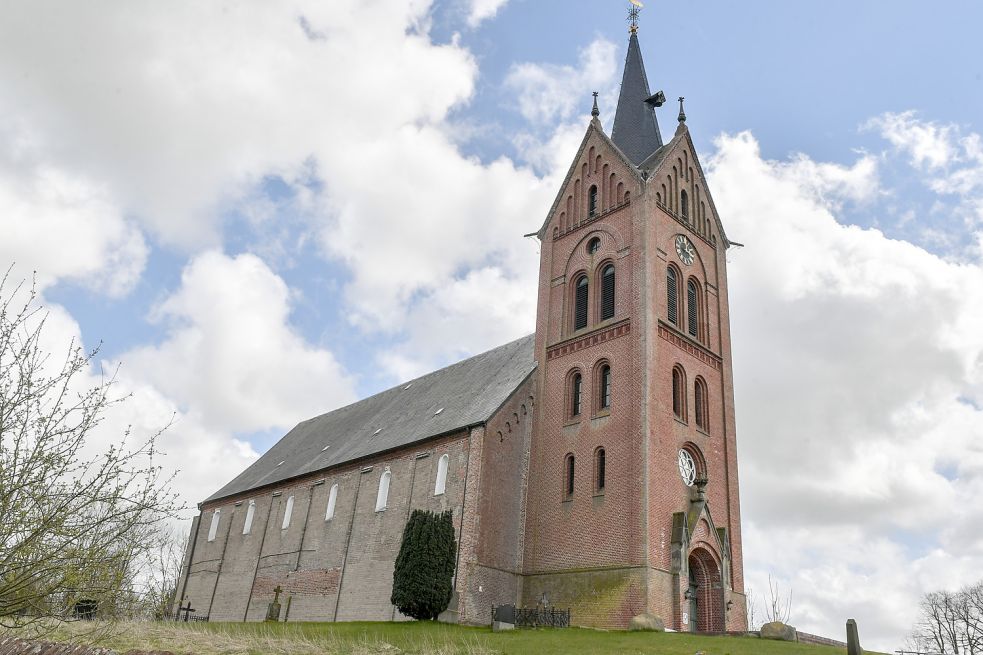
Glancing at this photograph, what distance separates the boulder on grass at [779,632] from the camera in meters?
21.5

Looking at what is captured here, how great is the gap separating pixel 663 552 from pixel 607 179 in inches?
663

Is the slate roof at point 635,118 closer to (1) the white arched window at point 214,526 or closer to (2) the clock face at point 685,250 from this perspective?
(2) the clock face at point 685,250

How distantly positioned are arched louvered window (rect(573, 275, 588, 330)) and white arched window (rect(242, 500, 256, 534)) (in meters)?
21.7

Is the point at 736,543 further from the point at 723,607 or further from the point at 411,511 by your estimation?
the point at 411,511

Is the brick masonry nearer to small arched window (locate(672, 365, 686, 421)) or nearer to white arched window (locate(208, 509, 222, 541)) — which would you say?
small arched window (locate(672, 365, 686, 421))

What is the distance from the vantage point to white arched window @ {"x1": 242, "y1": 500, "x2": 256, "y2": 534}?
41.9 meters

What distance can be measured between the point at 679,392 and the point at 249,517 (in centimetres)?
2533

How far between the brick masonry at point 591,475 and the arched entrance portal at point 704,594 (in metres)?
0.05

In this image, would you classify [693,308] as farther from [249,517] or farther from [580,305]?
[249,517]

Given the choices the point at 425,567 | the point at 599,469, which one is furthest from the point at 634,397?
the point at 425,567

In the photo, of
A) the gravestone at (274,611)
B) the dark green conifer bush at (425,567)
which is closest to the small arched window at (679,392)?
the dark green conifer bush at (425,567)

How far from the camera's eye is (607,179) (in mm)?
34812

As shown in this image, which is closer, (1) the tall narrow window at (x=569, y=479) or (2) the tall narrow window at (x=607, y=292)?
(1) the tall narrow window at (x=569, y=479)

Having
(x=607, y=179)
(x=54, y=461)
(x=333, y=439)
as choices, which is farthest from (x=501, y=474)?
(x=54, y=461)
